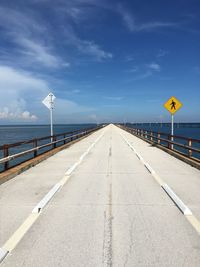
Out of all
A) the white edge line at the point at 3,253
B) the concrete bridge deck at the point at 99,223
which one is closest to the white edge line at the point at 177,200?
the concrete bridge deck at the point at 99,223

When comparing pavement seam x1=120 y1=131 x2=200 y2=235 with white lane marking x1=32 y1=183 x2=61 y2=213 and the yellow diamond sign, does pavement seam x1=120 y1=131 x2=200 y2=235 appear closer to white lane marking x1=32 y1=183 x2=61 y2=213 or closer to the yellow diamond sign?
white lane marking x1=32 y1=183 x2=61 y2=213

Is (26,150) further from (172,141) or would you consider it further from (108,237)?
(108,237)

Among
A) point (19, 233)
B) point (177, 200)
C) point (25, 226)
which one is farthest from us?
point (177, 200)

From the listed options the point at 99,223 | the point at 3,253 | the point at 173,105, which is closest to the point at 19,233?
the point at 3,253

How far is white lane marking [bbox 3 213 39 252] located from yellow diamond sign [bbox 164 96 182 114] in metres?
16.5

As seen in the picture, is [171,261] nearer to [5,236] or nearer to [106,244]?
[106,244]

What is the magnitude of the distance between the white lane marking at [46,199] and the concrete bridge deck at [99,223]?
0.06 metres

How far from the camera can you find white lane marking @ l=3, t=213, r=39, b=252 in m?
4.42

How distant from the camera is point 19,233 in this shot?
4.93 metres

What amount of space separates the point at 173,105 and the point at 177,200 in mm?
14674

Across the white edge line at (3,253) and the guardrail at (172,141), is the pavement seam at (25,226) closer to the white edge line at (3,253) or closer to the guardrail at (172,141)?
the white edge line at (3,253)

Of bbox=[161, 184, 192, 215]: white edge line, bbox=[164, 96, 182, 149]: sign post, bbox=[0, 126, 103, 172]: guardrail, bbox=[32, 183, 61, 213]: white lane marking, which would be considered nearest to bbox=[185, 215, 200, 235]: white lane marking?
bbox=[161, 184, 192, 215]: white edge line

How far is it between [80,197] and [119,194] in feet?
3.59

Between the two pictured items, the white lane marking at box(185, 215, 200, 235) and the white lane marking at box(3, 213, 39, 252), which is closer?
the white lane marking at box(3, 213, 39, 252)
